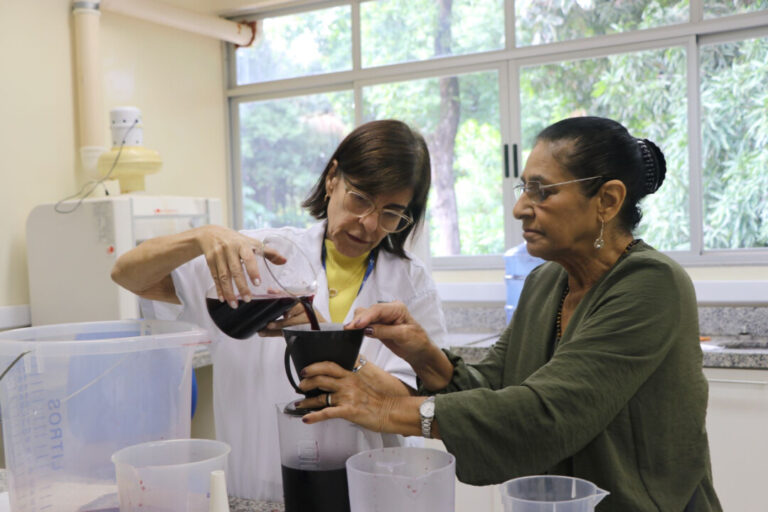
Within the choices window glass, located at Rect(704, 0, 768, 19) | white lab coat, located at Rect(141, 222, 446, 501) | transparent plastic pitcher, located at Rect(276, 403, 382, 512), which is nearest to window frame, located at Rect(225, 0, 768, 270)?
window glass, located at Rect(704, 0, 768, 19)

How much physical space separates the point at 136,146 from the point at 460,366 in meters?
2.07

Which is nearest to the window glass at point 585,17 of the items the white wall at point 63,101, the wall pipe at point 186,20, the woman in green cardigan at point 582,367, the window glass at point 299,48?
the window glass at point 299,48

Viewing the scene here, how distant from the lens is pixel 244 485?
5.01 ft

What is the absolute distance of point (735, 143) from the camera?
10.3 feet

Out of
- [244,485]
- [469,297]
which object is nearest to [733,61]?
[469,297]

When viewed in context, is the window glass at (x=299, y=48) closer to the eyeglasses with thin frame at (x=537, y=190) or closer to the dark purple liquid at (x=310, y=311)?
the eyeglasses with thin frame at (x=537, y=190)

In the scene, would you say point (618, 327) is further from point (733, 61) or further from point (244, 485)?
point (733, 61)

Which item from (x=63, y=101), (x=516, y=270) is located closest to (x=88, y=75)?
(x=63, y=101)

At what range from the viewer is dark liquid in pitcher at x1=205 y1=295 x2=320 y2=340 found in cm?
111

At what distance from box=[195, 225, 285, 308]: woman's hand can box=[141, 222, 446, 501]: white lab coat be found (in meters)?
0.33

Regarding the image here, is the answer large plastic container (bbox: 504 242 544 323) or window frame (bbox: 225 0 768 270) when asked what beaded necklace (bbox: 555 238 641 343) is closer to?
large plastic container (bbox: 504 242 544 323)

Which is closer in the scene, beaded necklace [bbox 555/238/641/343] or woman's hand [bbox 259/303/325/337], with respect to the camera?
woman's hand [bbox 259/303/325/337]

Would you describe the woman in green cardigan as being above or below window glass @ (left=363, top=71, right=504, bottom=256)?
below


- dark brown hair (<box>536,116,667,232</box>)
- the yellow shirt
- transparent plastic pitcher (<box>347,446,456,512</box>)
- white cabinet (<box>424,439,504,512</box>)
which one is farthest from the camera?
white cabinet (<box>424,439,504,512</box>)
